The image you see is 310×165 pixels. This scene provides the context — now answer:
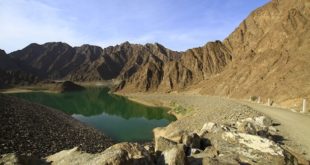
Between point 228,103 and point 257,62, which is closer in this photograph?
point 228,103

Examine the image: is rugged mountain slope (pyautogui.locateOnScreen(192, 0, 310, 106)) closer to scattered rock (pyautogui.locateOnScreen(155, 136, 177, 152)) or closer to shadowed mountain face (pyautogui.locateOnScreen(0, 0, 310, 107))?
shadowed mountain face (pyautogui.locateOnScreen(0, 0, 310, 107))

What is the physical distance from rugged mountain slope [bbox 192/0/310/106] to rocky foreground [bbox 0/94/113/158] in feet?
93.9

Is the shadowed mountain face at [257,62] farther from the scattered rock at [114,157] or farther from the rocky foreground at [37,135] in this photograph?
the scattered rock at [114,157]

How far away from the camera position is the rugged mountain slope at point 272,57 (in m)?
48.6

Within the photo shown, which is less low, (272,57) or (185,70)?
(272,57)

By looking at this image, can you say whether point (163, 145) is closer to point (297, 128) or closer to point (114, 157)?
point (114, 157)

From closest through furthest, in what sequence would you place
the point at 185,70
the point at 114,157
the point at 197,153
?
the point at 114,157
the point at 197,153
the point at 185,70

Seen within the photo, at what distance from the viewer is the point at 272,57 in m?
63.3

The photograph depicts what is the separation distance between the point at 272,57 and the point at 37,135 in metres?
53.8

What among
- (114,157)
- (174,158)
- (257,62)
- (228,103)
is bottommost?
(174,158)

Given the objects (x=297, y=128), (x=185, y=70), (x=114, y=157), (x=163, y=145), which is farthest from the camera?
(x=185, y=70)

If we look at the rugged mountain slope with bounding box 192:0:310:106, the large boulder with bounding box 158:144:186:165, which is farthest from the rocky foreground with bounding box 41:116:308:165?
the rugged mountain slope with bounding box 192:0:310:106

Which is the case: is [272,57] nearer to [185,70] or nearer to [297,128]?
[297,128]

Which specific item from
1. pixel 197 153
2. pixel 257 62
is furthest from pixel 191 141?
pixel 257 62
